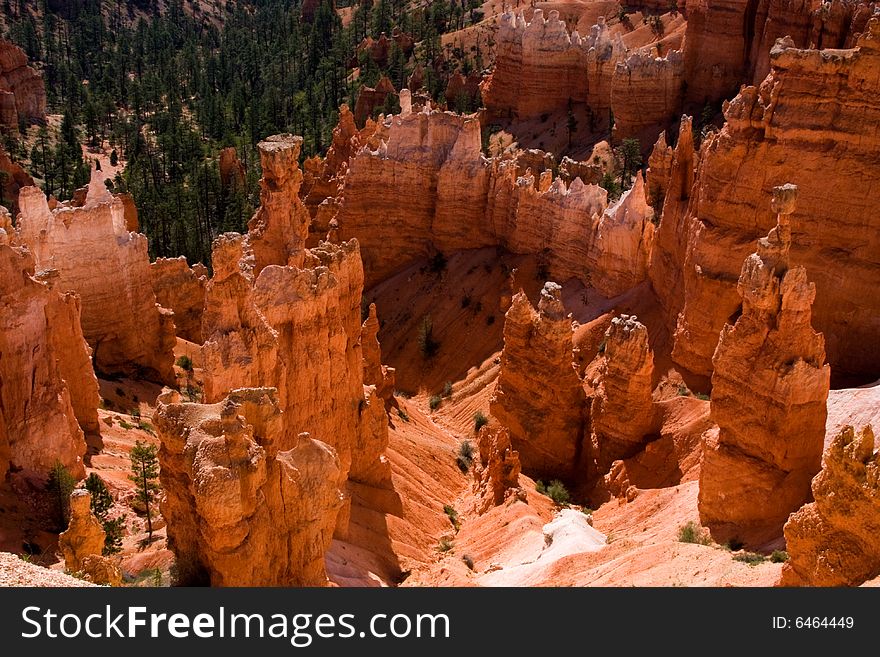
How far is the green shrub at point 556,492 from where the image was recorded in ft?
112

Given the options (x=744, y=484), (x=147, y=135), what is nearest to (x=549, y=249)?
(x=744, y=484)

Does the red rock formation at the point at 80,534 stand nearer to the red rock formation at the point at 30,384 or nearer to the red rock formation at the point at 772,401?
the red rock formation at the point at 30,384

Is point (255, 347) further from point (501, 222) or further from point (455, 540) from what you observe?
point (501, 222)

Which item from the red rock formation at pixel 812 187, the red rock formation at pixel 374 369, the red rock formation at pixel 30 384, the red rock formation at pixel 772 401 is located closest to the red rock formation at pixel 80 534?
the red rock formation at pixel 30 384

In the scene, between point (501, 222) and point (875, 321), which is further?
point (501, 222)

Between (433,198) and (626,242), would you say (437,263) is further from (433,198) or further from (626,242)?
(626,242)

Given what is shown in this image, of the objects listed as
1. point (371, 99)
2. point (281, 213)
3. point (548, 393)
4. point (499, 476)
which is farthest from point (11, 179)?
point (499, 476)

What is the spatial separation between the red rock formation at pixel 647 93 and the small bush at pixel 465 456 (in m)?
35.8

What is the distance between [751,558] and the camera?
891 inches

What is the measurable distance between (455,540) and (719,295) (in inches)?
465

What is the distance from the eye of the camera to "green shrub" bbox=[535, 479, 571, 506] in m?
34.2

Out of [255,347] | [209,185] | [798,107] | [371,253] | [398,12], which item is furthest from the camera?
[398,12]

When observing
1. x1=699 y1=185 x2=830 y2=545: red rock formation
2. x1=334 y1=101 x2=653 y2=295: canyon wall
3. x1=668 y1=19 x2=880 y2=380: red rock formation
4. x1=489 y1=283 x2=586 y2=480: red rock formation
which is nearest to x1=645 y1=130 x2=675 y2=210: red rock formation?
x1=334 y1=101 x2=653 y2=295: canyon wall

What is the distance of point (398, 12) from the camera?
129375mm
